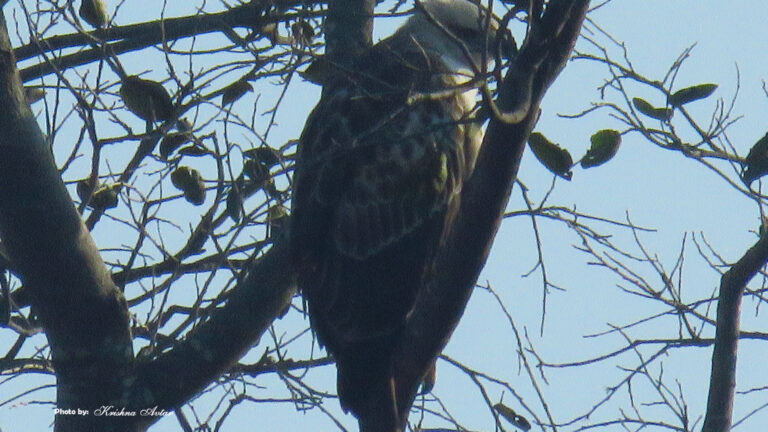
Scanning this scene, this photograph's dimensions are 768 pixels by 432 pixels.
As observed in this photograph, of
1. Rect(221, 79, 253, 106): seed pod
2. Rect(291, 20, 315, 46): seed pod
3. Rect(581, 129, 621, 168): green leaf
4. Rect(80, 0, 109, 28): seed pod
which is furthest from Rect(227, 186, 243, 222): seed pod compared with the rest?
Rect(581, 129, 621, 168): green leaf

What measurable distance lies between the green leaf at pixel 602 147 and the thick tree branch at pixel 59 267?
131 cm

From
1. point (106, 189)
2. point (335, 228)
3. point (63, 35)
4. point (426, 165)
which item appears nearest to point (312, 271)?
point (335, 228)

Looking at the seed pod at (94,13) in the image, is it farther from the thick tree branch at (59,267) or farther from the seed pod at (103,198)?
the thick tree branch at (59,267)

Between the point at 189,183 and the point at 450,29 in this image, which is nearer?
the point at 189,183

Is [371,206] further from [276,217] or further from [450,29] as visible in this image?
[450,29]

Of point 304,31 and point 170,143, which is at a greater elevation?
point 304,31

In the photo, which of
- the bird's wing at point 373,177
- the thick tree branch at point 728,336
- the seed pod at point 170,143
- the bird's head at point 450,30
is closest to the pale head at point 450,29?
the bird's head at point 450,30

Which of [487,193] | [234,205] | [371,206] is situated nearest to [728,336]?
[487,193]

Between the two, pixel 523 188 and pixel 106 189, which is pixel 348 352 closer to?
pixel 523 188

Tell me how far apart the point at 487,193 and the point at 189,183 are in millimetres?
1425

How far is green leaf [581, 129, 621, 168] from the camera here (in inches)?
137

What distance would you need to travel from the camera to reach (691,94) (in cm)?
346

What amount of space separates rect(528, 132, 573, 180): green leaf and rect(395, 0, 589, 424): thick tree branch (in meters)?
0.56

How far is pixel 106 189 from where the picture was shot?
3.87 m
